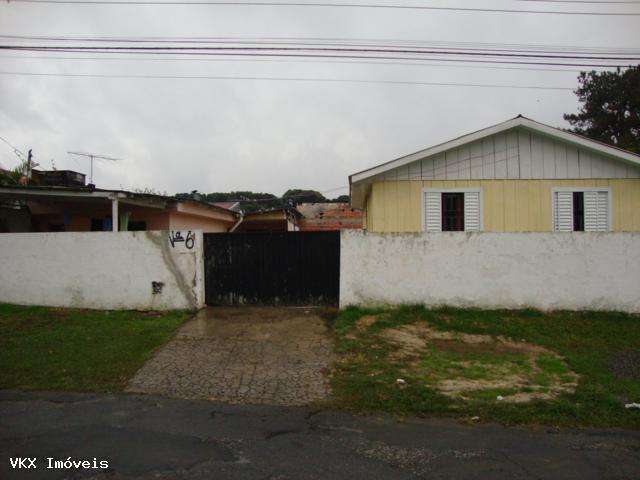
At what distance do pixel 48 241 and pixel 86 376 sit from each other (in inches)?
205

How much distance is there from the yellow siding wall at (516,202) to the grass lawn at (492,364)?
3062mm

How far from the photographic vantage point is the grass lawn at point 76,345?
606 cm

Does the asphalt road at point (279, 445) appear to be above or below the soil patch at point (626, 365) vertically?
below

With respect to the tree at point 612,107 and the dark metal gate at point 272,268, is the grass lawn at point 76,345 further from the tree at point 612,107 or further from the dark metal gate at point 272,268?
the tree at point 612,107

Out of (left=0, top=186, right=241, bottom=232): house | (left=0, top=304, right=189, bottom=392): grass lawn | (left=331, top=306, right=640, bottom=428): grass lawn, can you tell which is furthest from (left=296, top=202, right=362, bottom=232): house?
(left=331, top=306, right=640, bottom=428): grass lawn

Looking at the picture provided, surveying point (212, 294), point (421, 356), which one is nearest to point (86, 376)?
point (212, 294)

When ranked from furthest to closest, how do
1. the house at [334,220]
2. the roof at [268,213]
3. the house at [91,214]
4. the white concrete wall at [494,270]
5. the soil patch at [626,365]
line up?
the house at [334,220] → the roof at [268,213] → the house at [91,214] → the white concrete wall at [494,270] → the soil patch at [626,365]

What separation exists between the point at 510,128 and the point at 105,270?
998 centimetres

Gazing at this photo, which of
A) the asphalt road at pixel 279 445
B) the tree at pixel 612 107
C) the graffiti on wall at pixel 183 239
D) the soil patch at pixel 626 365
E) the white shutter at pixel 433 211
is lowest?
the asphalt road at pixel 279 445

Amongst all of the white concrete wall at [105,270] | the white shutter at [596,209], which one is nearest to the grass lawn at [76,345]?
the white concrete wall at [105,270]

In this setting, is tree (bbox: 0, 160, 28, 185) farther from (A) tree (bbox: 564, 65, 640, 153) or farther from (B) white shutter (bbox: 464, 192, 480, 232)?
(A) tree (bbox: 564, 65, 640, 153)

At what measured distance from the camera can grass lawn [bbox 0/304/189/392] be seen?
606 cm

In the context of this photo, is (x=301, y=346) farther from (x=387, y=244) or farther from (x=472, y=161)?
(x=472, y=161)

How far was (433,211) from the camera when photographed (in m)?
11.6
